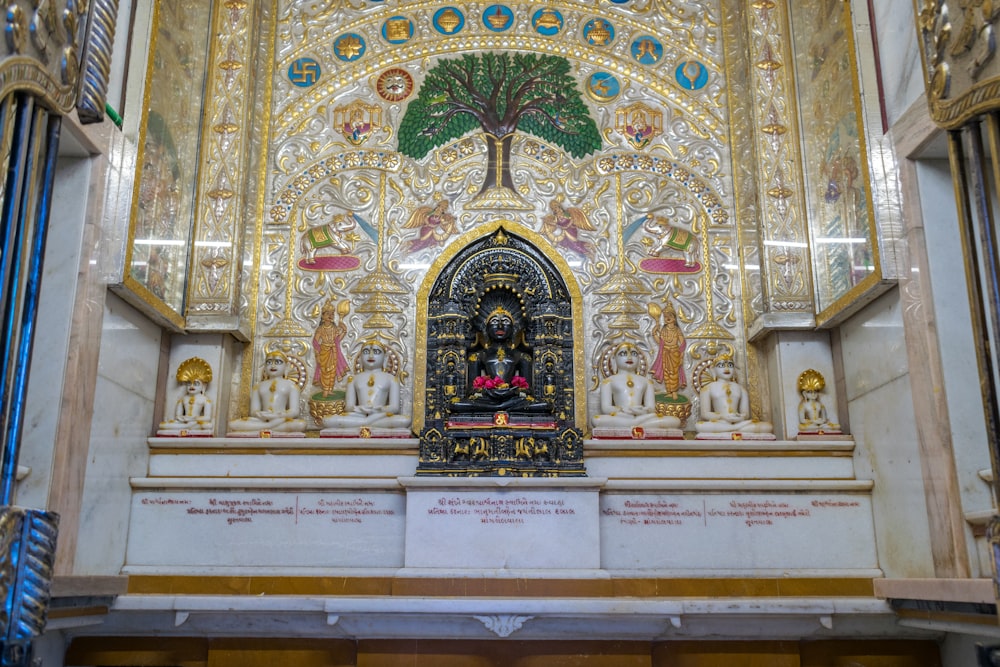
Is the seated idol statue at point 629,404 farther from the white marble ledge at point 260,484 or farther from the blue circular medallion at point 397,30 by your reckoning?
the blue circular medallion at point 397,30

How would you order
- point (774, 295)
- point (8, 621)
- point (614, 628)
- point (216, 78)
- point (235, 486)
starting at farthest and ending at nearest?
point (216, 78) → point (774, 295) → point (235, 486) → point (614, 628) → point (8, 621)

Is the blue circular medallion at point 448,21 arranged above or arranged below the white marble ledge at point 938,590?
above

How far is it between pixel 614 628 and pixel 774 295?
3.54 meters

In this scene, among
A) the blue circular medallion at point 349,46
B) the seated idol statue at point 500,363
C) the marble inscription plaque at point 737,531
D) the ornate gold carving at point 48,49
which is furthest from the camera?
the blue circular medallion at point 349,46

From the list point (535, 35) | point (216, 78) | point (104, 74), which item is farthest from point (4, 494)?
point (535, 35)

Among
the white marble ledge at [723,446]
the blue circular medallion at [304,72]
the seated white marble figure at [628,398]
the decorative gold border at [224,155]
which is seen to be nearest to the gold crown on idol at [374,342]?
the decorative gold border at [224,155]

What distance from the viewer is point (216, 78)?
895 cm

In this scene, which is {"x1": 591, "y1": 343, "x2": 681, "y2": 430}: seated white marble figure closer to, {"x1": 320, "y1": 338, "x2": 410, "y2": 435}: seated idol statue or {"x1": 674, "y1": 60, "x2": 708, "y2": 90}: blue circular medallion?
{"x1": 320, "y1": 338, "x2": 410, "y2": 435}: seated idol statue

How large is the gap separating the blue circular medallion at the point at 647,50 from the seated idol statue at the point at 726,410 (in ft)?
11.3

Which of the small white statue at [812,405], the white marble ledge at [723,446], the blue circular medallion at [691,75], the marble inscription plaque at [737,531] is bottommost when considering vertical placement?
the marble inscription plaque at [737,531]

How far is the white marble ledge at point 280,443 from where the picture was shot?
24.5 feet

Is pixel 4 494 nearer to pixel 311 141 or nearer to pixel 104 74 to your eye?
pixel 104 74

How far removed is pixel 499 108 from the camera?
9398 mm

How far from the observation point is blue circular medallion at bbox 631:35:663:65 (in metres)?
9.61
